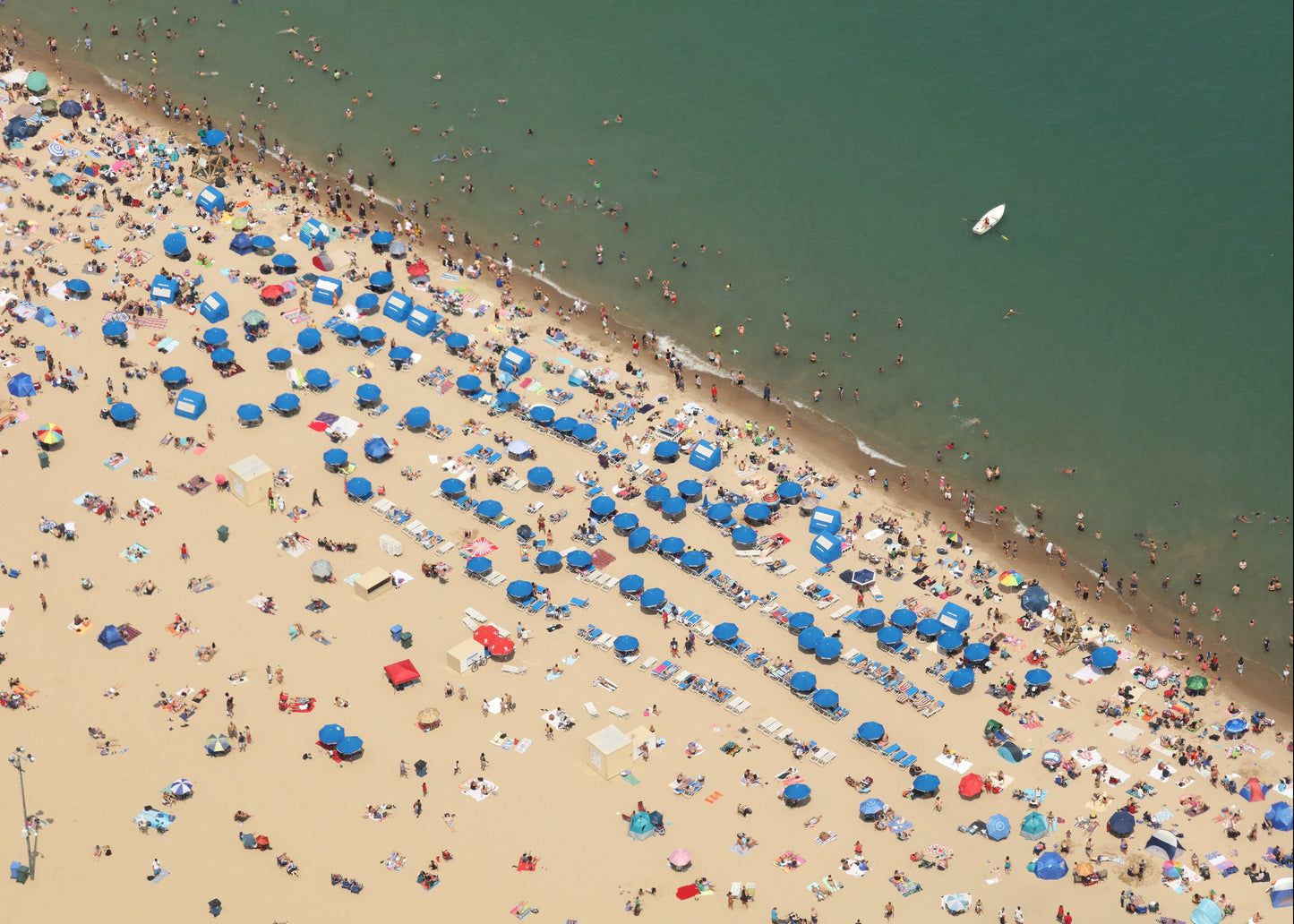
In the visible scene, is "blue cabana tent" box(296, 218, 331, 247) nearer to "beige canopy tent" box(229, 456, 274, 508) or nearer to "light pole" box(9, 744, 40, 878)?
"beige canopy tent" box(229, 456, 274, 508)

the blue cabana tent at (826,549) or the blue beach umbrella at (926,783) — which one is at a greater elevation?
the blue cabana tent at (826,549)

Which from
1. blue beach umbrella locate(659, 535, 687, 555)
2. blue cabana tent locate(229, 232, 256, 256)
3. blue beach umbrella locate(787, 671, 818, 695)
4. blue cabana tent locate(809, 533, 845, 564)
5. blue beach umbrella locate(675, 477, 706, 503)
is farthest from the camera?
blue cabana tent locate(229, 232, 256, 256)

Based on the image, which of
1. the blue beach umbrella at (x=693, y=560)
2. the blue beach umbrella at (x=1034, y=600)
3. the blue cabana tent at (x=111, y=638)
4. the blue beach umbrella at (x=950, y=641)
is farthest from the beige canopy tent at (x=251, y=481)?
the blue beach umbrella at (x=1034, y=600)

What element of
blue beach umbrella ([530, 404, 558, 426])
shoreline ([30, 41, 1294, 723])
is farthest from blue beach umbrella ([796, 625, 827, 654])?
blue beach umbrella ([530, 404, 558, 426])

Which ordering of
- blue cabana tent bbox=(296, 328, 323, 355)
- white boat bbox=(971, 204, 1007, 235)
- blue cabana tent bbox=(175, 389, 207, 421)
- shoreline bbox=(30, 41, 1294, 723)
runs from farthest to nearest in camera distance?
white boat bbox=(971, 204, 1007, 235), blue cabana tent bbox=(296, 328, 323, 355), blue cabana tent bbox=(175, 389, 207, 421), shoreline bbox=(30, 41, 1294, 723)

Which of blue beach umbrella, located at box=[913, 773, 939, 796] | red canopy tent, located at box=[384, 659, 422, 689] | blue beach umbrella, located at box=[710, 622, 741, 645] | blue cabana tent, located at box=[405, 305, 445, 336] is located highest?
blue cabana tent, located at box=[405, 305, 445, 336]

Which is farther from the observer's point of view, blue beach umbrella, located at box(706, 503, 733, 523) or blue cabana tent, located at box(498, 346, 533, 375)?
blue cabana tent, located at box(498, 346, 533, 375)

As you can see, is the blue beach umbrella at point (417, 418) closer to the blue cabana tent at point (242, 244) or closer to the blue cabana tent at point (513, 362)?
the blue cabana tent at point (513, 362)

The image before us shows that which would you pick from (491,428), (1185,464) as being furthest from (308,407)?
(1185,464)
